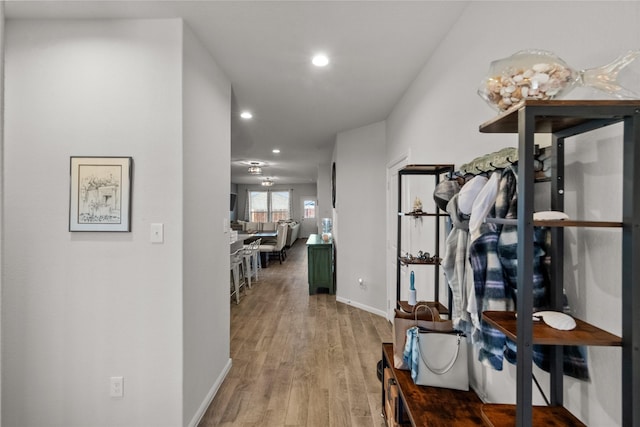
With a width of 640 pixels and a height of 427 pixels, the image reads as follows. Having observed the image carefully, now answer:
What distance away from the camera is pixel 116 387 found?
182cm

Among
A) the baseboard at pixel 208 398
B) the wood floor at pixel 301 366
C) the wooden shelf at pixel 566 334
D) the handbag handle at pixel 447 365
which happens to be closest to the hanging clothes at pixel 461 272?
the handbag handle at pixel 447 365

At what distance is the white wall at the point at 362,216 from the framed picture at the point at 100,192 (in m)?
3.06

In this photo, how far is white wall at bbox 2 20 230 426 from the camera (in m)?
1.82

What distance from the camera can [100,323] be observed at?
182cm

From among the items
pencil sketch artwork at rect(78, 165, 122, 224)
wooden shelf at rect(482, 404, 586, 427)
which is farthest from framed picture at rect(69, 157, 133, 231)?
wooden shelf at rect(482, 404, 586, 427)

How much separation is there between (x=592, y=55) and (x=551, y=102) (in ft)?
1.33

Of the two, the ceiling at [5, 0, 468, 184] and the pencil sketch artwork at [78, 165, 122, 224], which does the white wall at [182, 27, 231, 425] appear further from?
the pencil sketch artwork at [78, 165, 122, 224]

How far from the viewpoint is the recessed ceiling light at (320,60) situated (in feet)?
7.68

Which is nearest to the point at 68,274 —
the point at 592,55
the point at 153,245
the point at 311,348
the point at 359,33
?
the point at 153,245

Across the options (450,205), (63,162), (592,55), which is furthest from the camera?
(63,162)

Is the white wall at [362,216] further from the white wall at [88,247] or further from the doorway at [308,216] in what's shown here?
the doorway at [308,216]

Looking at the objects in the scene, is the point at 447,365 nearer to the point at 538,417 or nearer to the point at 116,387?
the point at 538,417

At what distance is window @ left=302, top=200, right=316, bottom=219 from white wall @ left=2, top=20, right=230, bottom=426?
12.0 metres

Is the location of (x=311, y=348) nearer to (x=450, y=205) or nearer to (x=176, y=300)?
(x=176, y=300)
